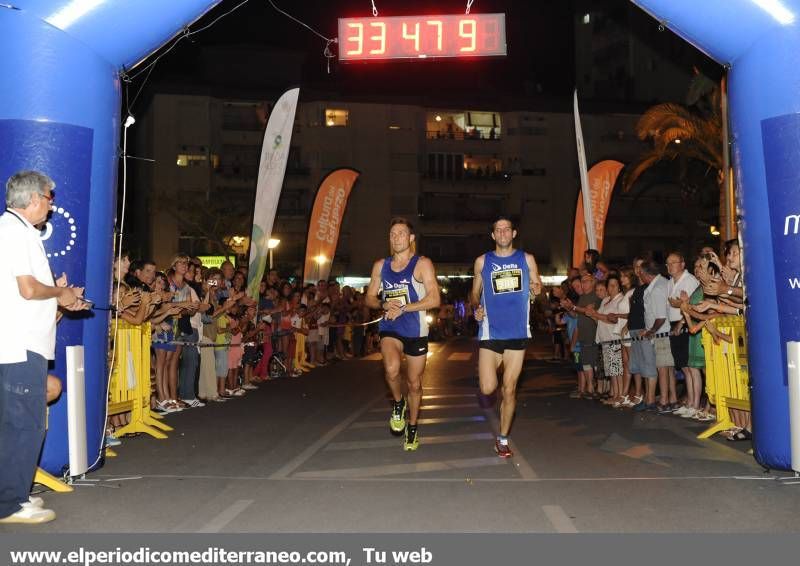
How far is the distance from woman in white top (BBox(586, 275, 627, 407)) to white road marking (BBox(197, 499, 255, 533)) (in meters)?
8.29

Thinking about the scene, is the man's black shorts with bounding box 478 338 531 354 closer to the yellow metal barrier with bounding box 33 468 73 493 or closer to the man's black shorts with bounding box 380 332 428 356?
the man's black shorts with bounding box 380 332 428 356

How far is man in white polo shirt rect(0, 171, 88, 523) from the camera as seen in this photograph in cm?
622

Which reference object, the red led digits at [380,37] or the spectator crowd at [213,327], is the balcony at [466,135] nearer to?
the spectator crowd at [213,327]

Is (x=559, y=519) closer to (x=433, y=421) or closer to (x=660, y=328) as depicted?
(x=433, y=421)

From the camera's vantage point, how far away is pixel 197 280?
14789 mm

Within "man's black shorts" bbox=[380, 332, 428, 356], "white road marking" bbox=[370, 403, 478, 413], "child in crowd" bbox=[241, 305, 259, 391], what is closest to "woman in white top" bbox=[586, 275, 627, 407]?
"white road marking" bbox=[370, 403, 478, 413]

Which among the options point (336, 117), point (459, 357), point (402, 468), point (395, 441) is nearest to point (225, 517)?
point (402, 468)

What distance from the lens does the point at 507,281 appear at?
361 inches

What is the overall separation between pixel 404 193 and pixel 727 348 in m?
56.1

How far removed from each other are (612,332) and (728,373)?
13.8 ft

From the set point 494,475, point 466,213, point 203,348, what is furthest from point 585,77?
point 494,475

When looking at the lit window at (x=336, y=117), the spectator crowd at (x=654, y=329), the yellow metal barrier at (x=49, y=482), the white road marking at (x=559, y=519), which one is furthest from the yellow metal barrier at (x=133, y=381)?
the lit window at (x=336, y=117)

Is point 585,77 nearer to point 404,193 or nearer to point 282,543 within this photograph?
point 404,193

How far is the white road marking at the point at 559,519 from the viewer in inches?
233
